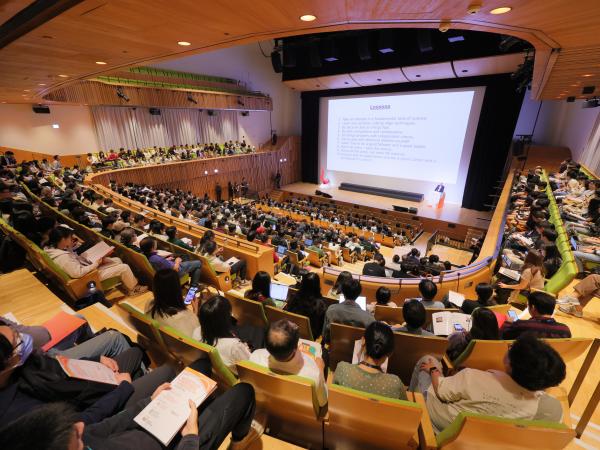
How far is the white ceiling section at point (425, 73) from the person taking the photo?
984cm

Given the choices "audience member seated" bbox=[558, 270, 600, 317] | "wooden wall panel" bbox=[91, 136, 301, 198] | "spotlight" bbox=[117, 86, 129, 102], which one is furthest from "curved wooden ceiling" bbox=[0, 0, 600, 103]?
"spotlight" bbox=[117, 86, 129, 102]

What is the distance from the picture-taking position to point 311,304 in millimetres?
3043

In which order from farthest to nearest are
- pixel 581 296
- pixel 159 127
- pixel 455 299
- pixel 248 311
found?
pixel 159 127 < pixel 455 299 < pixel 581 296 < pixel 248 311

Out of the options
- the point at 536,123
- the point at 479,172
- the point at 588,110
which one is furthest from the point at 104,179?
the point at 536,123

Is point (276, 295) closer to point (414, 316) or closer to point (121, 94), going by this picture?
point (414, 316)

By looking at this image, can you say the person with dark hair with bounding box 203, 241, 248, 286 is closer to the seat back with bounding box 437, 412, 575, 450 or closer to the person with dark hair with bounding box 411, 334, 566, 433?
the person with dark hair with bounding box 411, 334, 566, 433

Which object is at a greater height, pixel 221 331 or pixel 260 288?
pixel 221 331

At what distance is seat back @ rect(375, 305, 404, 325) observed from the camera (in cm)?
312

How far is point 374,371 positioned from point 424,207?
1331 centimetres

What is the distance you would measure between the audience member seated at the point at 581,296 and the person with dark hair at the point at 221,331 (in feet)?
13.2

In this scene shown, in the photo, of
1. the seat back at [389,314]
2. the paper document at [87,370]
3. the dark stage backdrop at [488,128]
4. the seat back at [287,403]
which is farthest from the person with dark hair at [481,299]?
the dark stage backdrop at [488,128]

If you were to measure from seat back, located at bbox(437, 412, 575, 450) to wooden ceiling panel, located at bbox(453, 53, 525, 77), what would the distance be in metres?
11.3

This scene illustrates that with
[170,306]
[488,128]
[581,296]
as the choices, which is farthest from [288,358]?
[488,128]

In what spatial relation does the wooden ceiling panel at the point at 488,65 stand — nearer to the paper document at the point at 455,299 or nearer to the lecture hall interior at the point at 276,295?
the lecture hall interior at the point at 276,295
